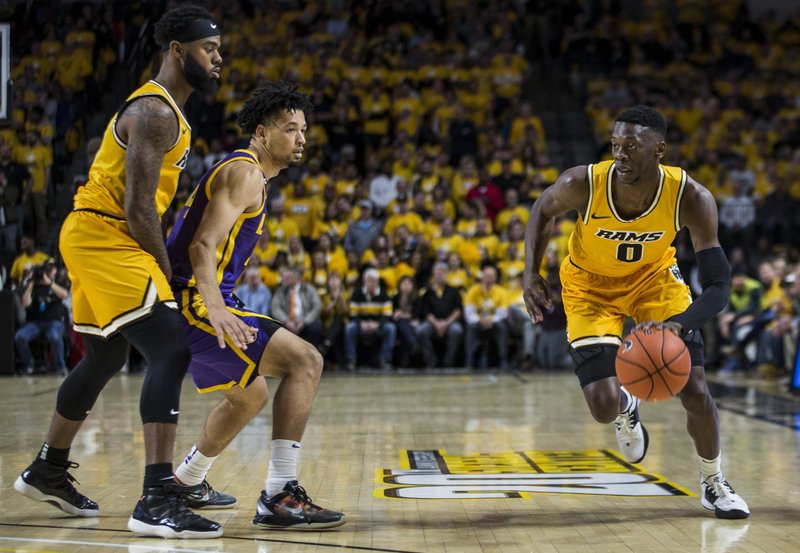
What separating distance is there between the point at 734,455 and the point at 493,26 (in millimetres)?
13159

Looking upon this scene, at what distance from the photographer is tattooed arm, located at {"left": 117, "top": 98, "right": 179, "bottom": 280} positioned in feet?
12.2

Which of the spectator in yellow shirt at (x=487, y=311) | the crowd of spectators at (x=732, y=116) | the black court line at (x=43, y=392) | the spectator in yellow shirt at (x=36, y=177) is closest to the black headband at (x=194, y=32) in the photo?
the black court line at (x=43, y=392)

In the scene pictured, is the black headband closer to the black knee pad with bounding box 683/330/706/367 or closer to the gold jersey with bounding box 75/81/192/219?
the gold jersey with bounding box 75/81/192/219

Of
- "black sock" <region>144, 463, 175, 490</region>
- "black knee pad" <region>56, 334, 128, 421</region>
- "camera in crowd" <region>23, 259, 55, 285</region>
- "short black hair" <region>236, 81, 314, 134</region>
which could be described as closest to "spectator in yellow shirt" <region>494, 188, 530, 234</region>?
"camera in crowd" <region>23, 259, 55, 285</region>

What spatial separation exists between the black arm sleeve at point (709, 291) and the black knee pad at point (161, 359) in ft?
6.73

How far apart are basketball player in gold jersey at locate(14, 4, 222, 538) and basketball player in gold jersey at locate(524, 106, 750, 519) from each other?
1.68 meters

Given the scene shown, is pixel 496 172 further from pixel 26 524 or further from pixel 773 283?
pixel 26 524

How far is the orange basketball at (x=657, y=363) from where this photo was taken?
4047mm

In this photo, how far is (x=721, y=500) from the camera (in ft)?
13.8

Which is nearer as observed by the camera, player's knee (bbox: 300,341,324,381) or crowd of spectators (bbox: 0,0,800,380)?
player's knee (bbox: 300,341,324,381)

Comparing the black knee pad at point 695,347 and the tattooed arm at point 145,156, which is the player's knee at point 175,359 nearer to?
the tattooed arm at point 145,156

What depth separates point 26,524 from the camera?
404 cm

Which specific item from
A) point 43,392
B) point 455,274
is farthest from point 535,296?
point 455,274

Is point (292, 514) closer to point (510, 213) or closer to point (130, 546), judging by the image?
point (130, 546)
